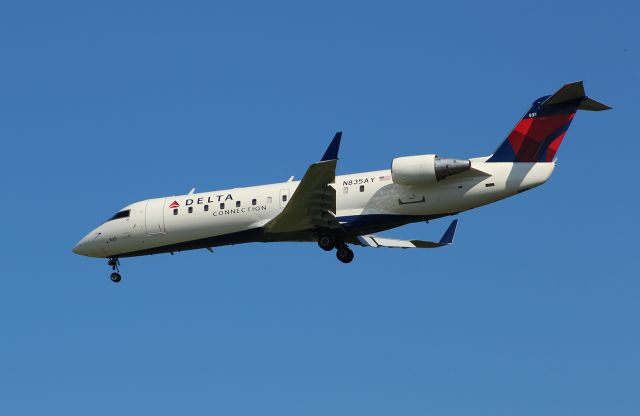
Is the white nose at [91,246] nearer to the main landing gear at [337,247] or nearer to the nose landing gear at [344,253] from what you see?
the main landing gear at [337,247]

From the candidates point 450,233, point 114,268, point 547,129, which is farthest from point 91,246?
point 547,129

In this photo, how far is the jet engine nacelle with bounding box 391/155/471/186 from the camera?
3481cm

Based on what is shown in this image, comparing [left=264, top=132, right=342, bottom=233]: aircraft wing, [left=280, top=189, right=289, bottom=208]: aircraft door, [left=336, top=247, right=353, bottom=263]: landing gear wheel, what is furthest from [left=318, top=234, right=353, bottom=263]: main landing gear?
[left=280, top=189, right=289, bottom=208]: aircraft door

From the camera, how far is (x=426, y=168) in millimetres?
34875

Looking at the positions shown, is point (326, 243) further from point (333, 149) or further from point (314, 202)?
point (333, 149)

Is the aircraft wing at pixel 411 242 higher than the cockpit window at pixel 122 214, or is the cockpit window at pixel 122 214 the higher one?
the cockpit window at pixel 122 214

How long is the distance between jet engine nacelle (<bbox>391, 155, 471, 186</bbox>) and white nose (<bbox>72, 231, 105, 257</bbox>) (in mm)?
11631

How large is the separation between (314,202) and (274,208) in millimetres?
2209

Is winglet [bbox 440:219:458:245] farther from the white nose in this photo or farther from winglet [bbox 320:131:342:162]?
the white nose

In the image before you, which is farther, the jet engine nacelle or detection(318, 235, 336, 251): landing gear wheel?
detection(318, 235, 336, 251): landing gear wheel

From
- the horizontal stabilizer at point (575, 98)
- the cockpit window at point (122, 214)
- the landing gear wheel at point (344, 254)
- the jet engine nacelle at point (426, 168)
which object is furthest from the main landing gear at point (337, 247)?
the horizontal stabilizer at point (575, 98)

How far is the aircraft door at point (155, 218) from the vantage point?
127 ft

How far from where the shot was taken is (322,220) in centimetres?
3616

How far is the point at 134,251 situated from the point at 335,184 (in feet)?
26.0
